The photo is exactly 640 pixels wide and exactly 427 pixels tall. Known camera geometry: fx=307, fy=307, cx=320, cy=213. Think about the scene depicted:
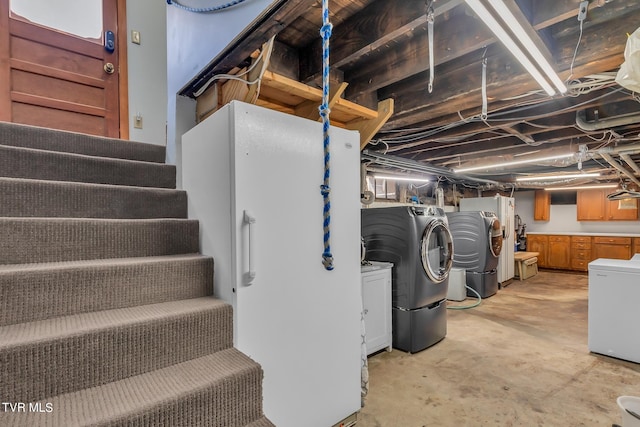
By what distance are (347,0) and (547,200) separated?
30.9ft

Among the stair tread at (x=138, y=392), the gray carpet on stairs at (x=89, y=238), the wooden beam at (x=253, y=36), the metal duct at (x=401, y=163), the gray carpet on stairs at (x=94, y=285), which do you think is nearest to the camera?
the stair tread at (x=138, y=392)

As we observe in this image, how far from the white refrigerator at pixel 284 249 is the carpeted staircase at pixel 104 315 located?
147mm

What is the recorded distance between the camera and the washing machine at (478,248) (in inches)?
212

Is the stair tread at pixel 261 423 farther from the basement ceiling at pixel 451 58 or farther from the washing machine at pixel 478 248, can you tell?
the washing machine at pixel 478 248

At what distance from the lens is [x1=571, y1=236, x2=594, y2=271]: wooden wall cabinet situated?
7.66 m

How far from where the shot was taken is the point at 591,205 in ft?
26.4

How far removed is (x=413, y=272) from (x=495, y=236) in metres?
3.28

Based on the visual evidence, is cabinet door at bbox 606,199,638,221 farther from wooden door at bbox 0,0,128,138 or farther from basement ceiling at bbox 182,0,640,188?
wooden door at bbox 0,0,128,138

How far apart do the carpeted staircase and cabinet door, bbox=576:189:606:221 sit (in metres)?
10.0

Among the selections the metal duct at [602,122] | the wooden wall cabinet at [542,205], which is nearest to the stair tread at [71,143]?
the metal duct at [602,122]

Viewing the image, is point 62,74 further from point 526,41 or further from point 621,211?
point 621,211

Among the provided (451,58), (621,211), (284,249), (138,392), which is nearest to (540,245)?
(621,211)

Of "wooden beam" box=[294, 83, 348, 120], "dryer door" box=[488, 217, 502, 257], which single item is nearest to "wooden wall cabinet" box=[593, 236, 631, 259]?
"dryer door" box=[488, 217, 502, 257]

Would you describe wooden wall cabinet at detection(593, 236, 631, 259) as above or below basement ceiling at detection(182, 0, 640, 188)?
below
